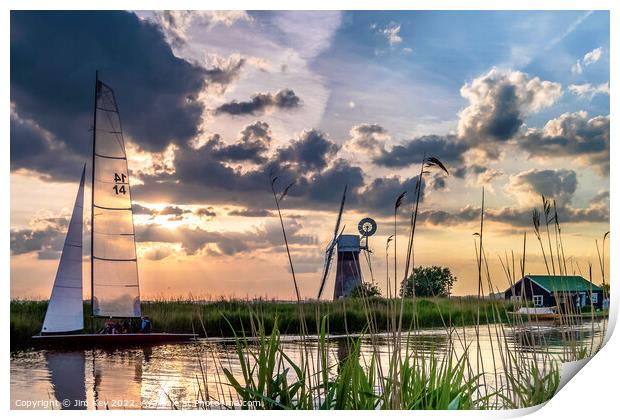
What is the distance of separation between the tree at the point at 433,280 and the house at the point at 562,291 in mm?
487

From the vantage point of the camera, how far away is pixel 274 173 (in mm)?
5402

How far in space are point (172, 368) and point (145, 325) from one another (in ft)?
2.35

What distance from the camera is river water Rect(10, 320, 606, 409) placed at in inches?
194

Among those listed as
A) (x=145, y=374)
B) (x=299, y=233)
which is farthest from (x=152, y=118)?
(x=145, y=374)

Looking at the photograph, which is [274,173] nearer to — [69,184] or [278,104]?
[278,104]

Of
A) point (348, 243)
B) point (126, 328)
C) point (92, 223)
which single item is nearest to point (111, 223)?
point (92, 223)

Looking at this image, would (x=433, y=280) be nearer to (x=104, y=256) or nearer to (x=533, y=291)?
(x=533, y=291)

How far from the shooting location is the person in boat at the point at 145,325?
5.88 metres

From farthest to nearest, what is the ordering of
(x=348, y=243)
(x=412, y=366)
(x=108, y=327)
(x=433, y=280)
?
(x=108, y=327) < (x=433, y=280) < (x=348, y=243) < (x=412, y=366)

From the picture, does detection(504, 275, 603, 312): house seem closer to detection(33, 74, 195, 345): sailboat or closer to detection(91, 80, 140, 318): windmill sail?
detection(33, 74, 195, 345): sailboat

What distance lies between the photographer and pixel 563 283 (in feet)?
17.6
